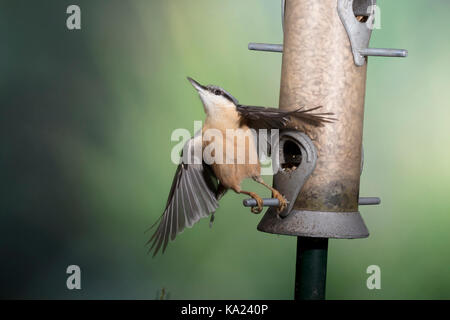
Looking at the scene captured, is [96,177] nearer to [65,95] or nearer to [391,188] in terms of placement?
[65,95]

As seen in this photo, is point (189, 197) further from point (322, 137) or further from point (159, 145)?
point (159, 145)

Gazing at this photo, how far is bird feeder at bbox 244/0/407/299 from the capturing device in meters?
3.24

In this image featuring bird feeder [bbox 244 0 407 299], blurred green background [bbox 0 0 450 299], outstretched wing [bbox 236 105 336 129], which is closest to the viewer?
outstretched wing [bbox 236 105 336 129]

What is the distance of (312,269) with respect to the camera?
10.6 feet

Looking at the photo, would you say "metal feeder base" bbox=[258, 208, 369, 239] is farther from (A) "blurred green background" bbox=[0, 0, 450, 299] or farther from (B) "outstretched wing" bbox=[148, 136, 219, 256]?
(A) "blurred green background" bbox=[0, 0, 450, 299]

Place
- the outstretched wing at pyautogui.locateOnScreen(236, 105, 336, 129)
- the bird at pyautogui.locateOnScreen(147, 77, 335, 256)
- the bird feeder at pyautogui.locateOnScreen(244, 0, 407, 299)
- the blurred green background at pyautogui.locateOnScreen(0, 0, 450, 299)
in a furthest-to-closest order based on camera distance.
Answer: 1. the blurred green background at pyautogui.locateOnScreen(0, 0, 450, 299)
2. the bird feeder at pyautogui.locateOnScreen(244, 0, 407, 299)
3. the bird at pyautogui.locateOnScreen(147, 77, 335, 256)
4. the outstretched wing at pyautogui.locateOnScreen(236, 105, 336, 129)

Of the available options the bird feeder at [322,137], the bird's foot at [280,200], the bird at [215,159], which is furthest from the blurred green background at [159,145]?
the bird's foot at [280,200]

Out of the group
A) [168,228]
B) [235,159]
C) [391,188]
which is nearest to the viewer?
[235,159]

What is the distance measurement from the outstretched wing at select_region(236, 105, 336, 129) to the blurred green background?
2.28 m

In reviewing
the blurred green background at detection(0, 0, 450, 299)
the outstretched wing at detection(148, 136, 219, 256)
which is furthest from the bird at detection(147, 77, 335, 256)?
the blurred green background at detection(0, 0, 450, 299)

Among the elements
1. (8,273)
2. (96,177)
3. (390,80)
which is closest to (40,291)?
(8,273)

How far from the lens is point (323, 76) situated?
10.8 feet

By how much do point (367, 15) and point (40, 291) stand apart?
3581 mm

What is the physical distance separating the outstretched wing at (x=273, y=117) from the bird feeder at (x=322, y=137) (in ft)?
0.20
